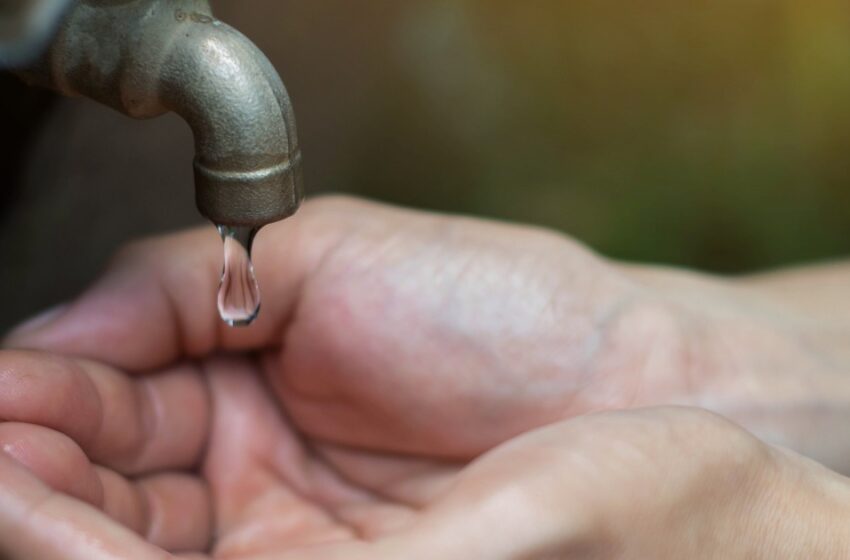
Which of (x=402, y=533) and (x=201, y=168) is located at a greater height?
(x=201, y=168)

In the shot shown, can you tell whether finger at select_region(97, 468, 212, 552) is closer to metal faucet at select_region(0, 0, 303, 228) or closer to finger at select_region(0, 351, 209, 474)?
finger at select_region(0, 351, 209, 474)

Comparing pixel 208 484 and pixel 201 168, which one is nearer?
pixel 201 168

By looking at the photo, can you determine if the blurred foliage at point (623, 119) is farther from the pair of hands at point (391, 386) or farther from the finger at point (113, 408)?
the finger at point (113, 408)

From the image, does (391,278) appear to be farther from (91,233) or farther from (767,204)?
(767,204)

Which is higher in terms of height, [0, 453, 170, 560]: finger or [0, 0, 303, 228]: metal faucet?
[0, 0, 303, 228]: metal faucet

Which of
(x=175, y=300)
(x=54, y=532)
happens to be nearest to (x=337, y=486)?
(x=175, y=300)

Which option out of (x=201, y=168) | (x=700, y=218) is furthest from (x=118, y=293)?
(x=700, y=218)

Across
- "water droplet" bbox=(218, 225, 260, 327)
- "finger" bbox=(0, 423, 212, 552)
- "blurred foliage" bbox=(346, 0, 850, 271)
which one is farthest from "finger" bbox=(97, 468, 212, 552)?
"blurred foliage" bbox=(346, 0, 850, 271)
